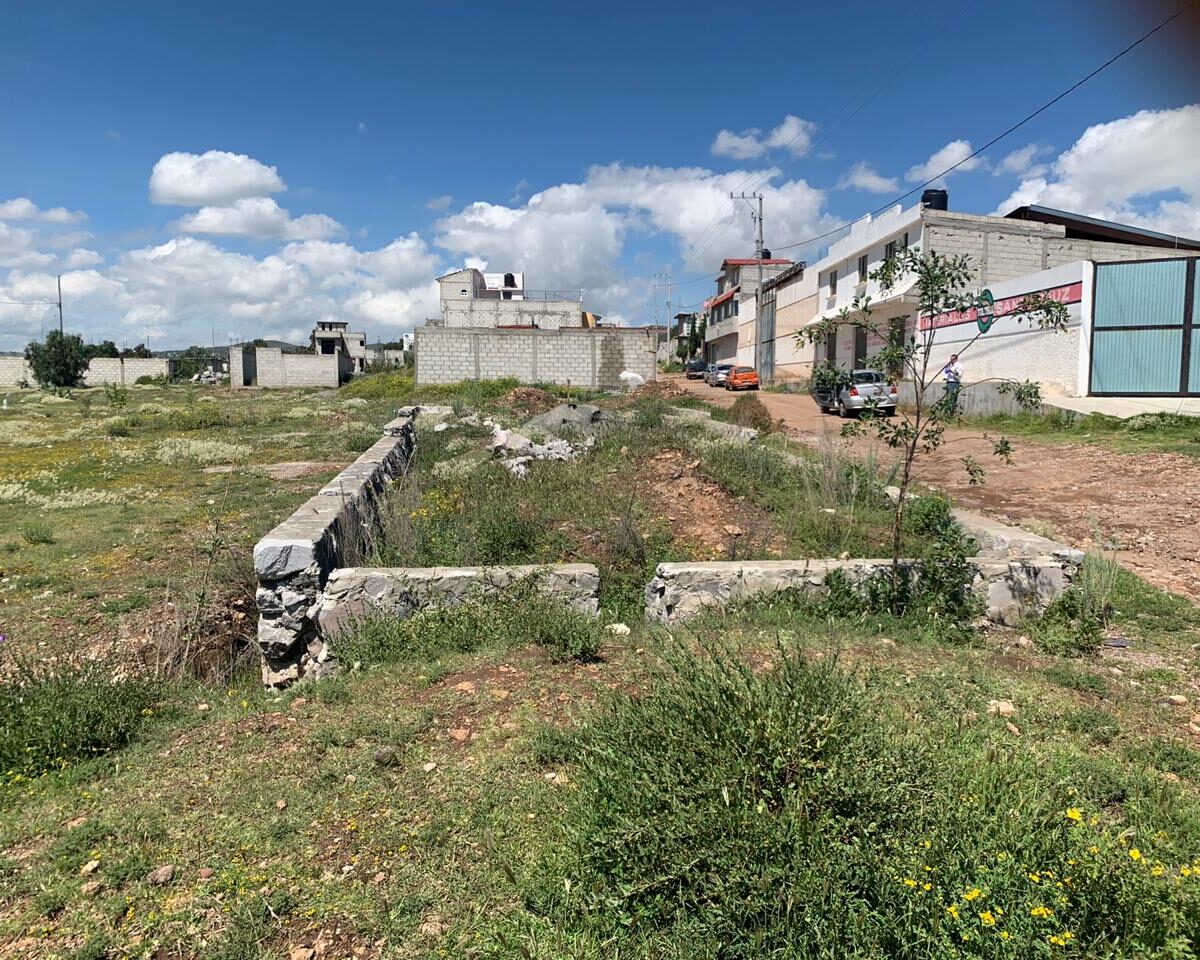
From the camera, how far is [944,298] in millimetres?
4449

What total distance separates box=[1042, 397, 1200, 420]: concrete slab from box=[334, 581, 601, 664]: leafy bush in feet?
48.1

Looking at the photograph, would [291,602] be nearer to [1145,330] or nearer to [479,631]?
[479,631]

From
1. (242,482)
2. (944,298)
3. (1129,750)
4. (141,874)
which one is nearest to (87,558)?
(242,482)

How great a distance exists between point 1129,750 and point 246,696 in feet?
14.0

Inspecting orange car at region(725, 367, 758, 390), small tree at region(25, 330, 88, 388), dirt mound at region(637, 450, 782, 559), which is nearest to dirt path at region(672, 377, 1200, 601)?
dirt mound at region(637, 450, 782, 559)

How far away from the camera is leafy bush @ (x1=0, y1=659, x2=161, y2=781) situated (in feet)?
10.3

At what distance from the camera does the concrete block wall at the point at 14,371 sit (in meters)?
47.1

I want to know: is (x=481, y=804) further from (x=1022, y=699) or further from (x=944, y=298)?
(x=944, y=298)

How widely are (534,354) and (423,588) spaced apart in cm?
2389

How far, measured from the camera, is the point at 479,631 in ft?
14.3

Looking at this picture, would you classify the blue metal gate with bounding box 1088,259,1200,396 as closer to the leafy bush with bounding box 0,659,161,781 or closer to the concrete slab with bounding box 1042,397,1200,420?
the concrete slab with bounding box 1042,397,1200,420

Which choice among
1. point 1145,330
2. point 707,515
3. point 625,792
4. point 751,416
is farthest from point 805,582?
point 1145,330

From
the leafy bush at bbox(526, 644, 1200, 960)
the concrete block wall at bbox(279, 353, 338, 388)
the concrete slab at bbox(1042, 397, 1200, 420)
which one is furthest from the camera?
the concrete block wall at bbox(279, 353, 338, 388)

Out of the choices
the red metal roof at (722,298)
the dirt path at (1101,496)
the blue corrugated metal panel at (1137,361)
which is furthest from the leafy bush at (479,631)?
the red metal roof at (722,298)
